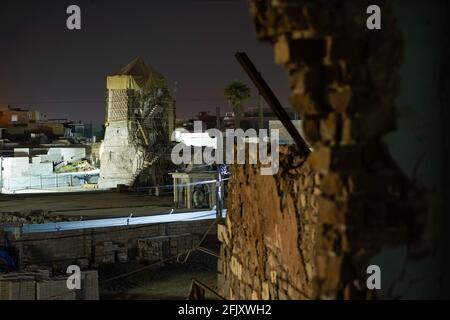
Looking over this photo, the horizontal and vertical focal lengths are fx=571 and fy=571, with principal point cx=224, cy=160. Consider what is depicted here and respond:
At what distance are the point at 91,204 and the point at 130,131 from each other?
10.8 metres

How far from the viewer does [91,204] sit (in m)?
27.4

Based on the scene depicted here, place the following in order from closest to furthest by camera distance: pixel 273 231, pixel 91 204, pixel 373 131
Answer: pixel 373 131 < pixel 273 231 < pixel 91 204

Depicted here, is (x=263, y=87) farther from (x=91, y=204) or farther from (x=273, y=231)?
(x=91, y=204)

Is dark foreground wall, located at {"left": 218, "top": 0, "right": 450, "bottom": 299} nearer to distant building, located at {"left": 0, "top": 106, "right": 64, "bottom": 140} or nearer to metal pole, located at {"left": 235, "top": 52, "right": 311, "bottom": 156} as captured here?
metal pole, located at {"left": 235, "top": 52, "right": 311, "bottom": 156}

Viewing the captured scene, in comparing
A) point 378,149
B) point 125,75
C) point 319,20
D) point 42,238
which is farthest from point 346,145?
point 125,75

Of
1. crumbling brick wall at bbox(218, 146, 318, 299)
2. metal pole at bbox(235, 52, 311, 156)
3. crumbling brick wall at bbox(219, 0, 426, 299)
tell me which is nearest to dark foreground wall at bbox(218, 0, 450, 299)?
crumbling brick wall at bbox(219, 0, 426, 299)

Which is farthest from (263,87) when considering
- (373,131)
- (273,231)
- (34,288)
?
(34,288)

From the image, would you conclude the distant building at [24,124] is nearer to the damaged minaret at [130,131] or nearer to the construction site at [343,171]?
the damaged minaret at [130,131]

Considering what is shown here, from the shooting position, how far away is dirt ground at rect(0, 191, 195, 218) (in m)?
24.3

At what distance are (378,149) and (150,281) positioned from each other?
1333cm

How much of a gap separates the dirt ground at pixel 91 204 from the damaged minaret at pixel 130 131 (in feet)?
11.4

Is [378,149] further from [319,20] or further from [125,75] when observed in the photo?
[125,75]

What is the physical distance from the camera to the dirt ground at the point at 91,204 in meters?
24.3

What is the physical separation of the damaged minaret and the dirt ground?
11.4 ft
